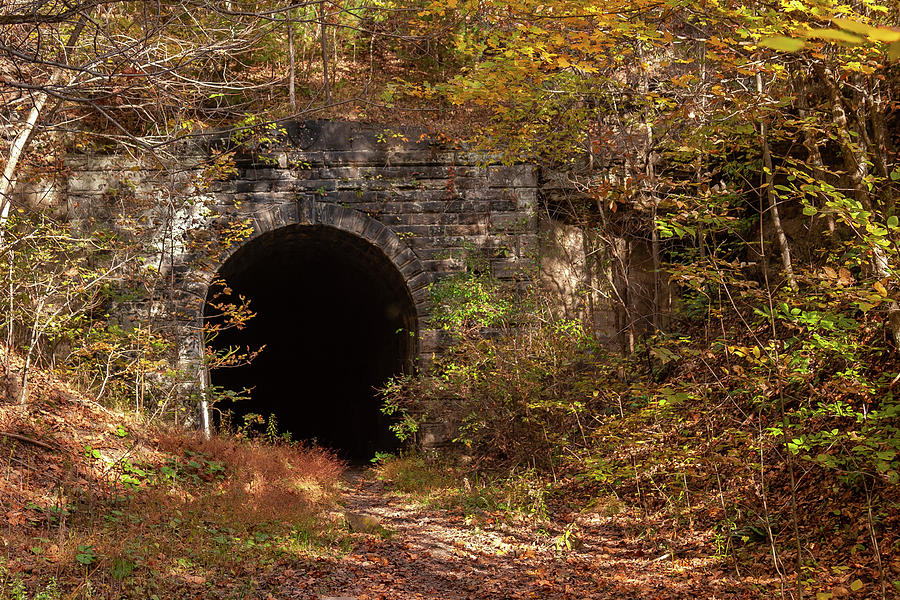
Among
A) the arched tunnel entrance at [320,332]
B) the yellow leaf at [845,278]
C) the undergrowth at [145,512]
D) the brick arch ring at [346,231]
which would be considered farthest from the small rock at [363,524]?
the yellow leaf at [845,278]

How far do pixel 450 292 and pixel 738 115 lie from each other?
5.07 meters

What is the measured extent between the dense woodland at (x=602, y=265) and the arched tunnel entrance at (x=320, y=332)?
161 centimetres

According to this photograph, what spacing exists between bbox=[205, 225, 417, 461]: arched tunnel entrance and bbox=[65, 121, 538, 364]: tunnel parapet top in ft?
1.07

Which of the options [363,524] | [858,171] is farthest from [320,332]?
[858,171]

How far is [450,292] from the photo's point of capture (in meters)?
9.84

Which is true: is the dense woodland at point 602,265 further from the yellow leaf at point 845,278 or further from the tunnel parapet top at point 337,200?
the tunnel parapet top at point 337,200

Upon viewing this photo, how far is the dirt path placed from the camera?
16.6 feet

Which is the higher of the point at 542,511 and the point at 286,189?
the point at 286,189

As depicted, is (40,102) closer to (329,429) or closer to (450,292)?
(450,292)

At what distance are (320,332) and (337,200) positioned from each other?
9470 mm

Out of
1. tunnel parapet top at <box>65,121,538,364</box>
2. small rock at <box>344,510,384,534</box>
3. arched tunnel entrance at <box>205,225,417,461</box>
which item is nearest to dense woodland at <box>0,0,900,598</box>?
tunnel parapet top at <box>65,121,538,364</box>

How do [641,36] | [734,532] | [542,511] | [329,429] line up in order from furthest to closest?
[329,429], [542,511], [734,532], [641,36]

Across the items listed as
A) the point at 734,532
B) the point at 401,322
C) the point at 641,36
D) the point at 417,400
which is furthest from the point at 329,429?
the point at 641,36

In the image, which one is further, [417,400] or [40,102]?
[417,400]
